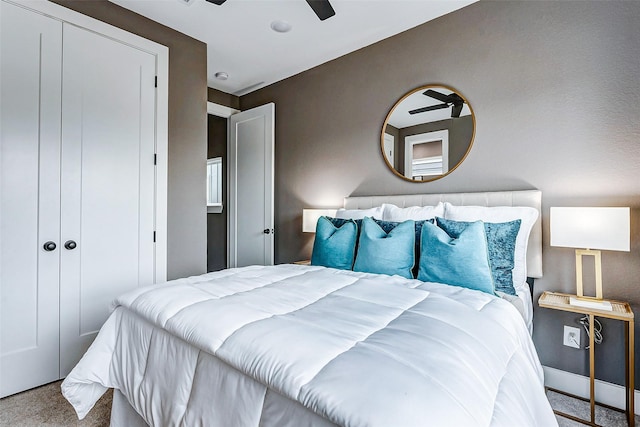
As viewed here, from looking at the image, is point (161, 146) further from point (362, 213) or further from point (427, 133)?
point (427, 133)

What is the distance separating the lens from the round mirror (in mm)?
2471

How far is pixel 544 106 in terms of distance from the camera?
2100mm

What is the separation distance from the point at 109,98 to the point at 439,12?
268 centimetres

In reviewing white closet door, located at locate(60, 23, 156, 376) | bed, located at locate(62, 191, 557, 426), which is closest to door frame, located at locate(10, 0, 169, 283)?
white closet door, located at locate(60, 23, 156, 376)

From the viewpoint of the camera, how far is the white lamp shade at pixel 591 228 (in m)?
1.62

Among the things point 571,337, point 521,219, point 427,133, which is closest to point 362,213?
point 427,133

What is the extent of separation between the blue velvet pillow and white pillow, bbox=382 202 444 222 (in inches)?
10.2

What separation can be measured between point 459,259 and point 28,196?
2735 mm

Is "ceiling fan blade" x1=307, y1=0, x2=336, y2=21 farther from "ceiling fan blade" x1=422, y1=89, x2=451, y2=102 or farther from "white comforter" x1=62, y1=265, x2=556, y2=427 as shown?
"white comforter" x1=62, y1=265, x2=556, y2=427

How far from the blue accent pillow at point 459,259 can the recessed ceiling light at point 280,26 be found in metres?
2.13

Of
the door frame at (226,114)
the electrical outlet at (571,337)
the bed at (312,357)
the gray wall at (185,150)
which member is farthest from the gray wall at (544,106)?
the door frame at (226,114)

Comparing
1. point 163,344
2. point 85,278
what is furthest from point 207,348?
point 85,278

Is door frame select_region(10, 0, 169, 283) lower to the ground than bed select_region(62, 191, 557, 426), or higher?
higher

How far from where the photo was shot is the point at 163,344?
1.25m
